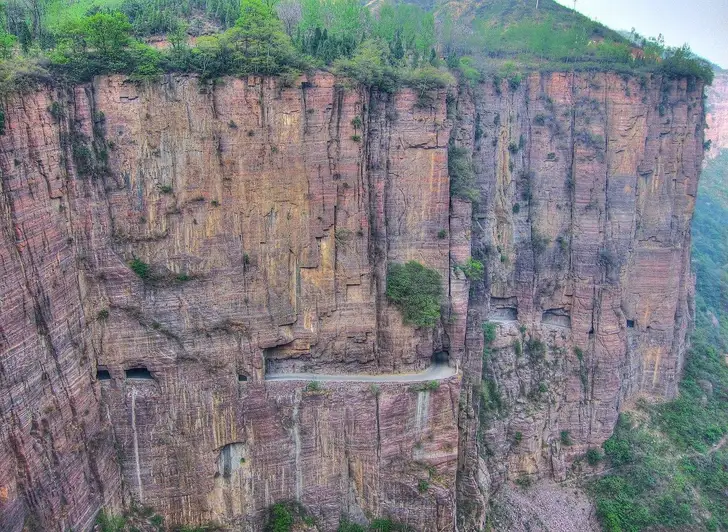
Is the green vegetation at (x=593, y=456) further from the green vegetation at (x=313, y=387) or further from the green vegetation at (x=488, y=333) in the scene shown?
the green vegetation at (x=313, y=387)

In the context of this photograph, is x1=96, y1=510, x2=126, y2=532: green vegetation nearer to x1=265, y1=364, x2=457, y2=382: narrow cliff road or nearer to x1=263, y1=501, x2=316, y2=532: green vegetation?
x1=263, y1=501, x2=316, y2=532: green vegetation

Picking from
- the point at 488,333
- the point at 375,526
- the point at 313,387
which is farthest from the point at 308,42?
the point at 375,526

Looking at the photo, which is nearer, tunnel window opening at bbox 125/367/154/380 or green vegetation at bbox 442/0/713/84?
tunnel window opening at bbox 125/367/154/380

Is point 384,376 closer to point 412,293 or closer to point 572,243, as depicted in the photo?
point 412,293

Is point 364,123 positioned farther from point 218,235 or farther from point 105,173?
point 105,173

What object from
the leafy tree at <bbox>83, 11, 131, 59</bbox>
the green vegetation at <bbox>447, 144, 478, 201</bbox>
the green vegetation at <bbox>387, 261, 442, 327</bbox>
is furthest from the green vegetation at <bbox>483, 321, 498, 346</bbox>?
the leafy tree at <bbox>83, 11, 131, 59</bbox>

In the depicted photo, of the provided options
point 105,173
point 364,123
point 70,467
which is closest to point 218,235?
point 105,173
